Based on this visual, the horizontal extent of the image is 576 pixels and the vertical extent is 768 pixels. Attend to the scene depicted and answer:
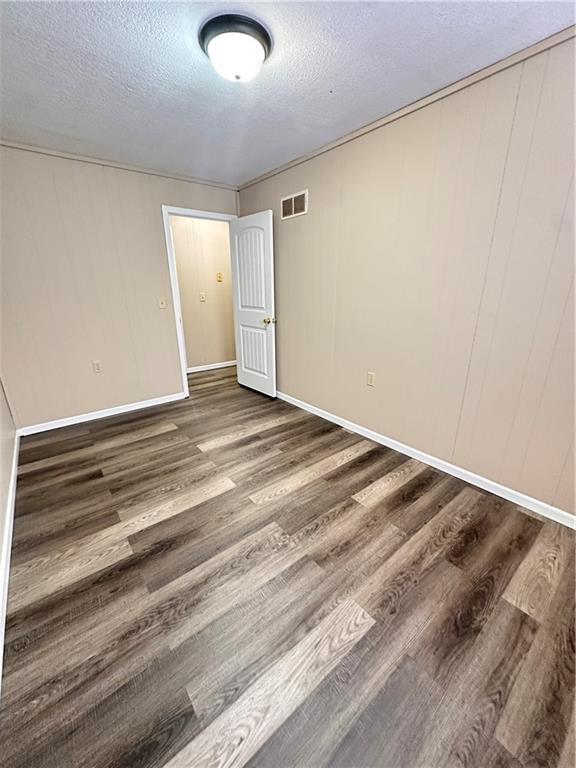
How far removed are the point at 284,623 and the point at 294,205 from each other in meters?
3.24

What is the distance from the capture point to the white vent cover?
2854 mm

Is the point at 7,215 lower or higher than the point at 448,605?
higher

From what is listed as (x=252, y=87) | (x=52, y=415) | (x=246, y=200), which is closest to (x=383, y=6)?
(x=252, y=87)

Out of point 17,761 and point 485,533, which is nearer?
point 17,761

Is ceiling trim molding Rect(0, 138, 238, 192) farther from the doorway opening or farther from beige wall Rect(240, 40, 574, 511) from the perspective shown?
beige wall Rect(240, 40, 574, 511)

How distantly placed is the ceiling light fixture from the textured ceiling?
0.04 metres

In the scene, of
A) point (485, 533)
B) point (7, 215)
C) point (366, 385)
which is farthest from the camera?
point (366, 385)

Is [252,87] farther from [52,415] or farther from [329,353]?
[52,415]

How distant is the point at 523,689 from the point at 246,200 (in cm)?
433

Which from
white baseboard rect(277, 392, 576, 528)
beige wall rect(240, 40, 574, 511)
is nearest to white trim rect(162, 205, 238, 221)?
beige wall rect(240, 40, 574, 511)

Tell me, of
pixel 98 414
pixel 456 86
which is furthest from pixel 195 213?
pixel 456 86

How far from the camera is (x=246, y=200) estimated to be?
3.59m

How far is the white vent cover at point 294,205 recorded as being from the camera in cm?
285

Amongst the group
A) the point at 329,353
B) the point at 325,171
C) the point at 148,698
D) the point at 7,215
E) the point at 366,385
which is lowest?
the point at 148,698
